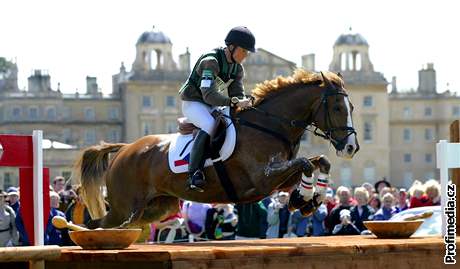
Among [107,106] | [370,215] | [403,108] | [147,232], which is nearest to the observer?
[147,232]

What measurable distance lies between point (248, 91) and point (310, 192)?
106512 mm

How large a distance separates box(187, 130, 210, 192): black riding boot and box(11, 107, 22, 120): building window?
109 meters

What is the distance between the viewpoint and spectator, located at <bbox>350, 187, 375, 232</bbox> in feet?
54.1

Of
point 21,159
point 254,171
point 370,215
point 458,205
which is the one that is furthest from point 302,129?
point 370,215

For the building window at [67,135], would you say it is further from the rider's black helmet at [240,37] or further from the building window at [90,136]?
the rider's black helmet at [240,37]

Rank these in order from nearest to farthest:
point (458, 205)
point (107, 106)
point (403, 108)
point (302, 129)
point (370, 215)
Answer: point (458, 205) → point (302, 129) → point (370, 215) → point (107, 106) → point (403, 108)

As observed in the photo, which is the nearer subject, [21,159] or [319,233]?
[21,159]

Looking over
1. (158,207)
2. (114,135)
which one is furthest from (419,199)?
(114,135)

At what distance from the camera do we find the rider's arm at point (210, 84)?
10250 millimetres

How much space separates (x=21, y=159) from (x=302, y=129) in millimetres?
3457

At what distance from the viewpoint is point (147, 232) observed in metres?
14.0

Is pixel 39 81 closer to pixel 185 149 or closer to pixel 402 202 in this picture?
pixel 402 202

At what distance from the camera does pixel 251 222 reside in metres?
Result: 17.8

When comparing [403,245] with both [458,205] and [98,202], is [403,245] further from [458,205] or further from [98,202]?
[98,202]
